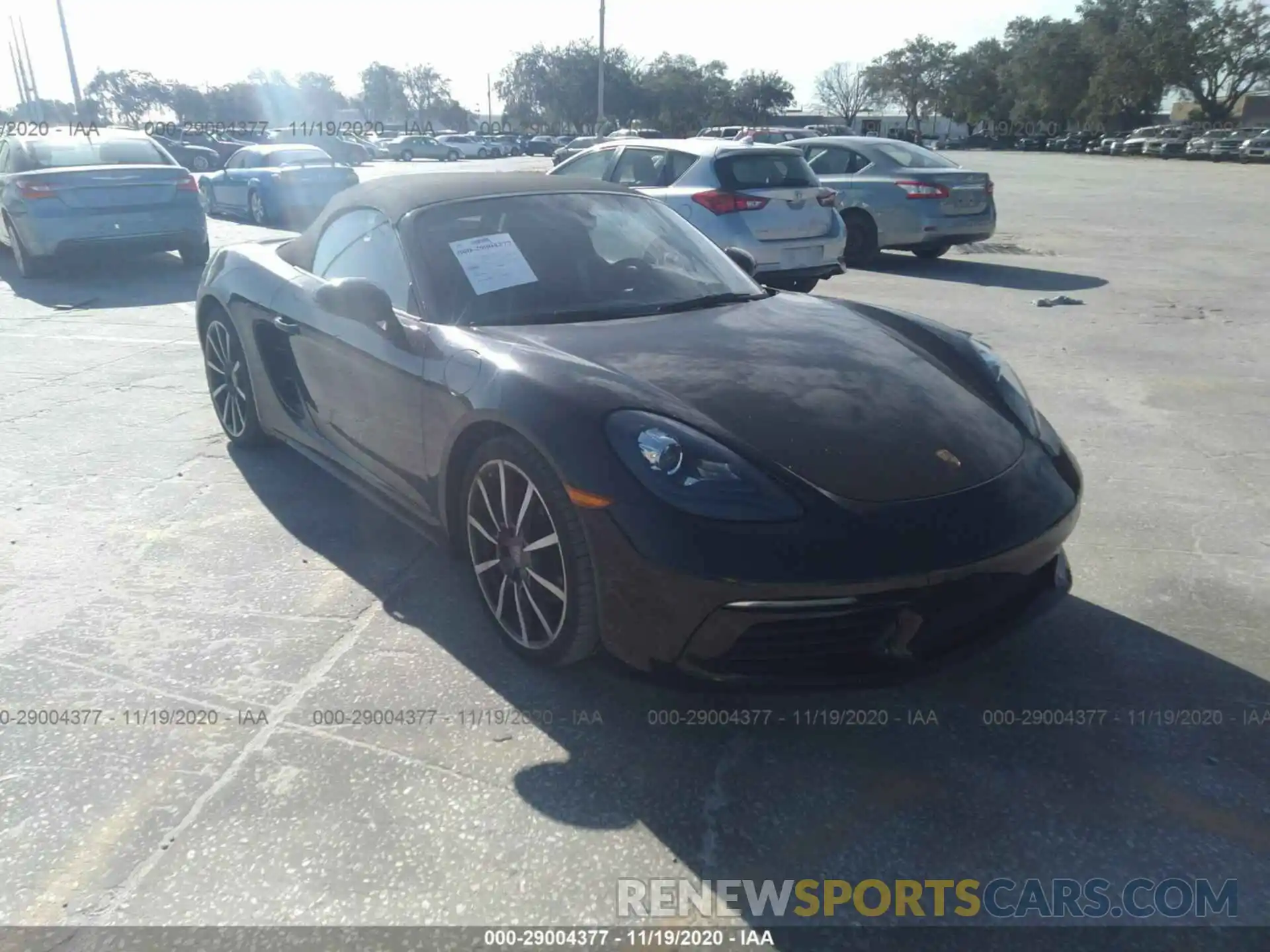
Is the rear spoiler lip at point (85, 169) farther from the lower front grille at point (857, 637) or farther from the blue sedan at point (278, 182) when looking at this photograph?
the lower front grille at point (857, 637)

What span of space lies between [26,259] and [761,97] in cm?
9452

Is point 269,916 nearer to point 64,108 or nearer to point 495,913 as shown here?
point 495,913

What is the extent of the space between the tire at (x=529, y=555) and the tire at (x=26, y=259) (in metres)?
9.26

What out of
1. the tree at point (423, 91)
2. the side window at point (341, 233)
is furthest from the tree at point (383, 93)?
the side window at point (341, 233)

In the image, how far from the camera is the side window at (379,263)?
11.6 feet

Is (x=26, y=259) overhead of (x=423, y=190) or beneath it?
beneath

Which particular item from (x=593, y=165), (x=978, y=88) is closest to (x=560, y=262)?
(x=593, y=165)

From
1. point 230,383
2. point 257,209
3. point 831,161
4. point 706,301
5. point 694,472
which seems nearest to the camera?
point 694,472

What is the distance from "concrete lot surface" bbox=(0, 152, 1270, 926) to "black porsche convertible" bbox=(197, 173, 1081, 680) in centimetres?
23

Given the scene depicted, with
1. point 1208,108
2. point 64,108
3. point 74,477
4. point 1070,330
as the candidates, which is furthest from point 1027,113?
point 74,477

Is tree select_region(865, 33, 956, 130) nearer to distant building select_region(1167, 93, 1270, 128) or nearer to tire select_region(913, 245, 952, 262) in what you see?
distant building select_region(1167, 93, 1270, 128)

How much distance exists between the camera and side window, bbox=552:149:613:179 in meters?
9.96

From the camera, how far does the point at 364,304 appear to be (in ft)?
10.8

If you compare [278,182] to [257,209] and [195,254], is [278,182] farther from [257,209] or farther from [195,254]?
[195,254]
